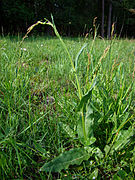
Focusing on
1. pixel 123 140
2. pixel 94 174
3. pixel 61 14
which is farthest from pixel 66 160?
pixel 61 14

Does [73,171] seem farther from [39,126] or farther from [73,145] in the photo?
[39,126]

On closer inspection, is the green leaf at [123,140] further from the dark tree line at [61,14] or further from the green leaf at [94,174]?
the dark tree line at [61,14]

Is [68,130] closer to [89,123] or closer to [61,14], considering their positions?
[89,123]

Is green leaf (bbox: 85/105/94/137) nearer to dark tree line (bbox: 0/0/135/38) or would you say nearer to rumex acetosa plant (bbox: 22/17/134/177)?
rumex acetosa plant (bbox: 22/17/134/177)

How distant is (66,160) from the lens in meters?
0.62

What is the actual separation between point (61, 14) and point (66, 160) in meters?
11.1

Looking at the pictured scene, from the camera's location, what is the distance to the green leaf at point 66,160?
0.58m

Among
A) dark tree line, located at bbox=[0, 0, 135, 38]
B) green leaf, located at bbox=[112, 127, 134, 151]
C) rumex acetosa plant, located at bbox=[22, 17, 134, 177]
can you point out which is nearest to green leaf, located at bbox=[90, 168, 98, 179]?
rumex acetosa plant, located at bbox=[22, 17, 134, 177]

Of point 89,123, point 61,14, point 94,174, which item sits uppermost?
point 61,14

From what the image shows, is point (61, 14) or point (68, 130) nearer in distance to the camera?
point (68, 130)

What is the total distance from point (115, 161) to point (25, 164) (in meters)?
0.40

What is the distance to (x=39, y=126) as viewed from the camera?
2.70 ft

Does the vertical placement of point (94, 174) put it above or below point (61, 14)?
below

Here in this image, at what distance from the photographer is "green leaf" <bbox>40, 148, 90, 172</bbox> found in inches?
22.9
